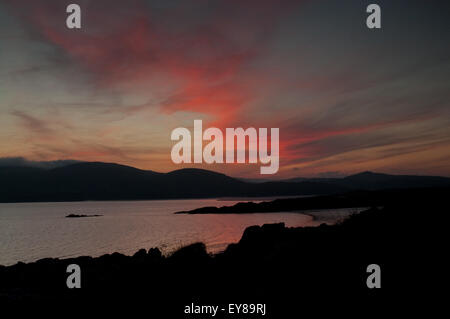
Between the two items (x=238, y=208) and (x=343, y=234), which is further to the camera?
(x=238, y=208)

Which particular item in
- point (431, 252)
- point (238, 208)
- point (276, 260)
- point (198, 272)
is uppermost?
point (431, 252)

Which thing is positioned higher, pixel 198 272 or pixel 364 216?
pixel 364 216

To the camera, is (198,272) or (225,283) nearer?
(225,283)

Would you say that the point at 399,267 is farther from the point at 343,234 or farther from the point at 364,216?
the point at 364,216

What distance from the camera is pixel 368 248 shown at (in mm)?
11891

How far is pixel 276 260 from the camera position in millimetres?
12961

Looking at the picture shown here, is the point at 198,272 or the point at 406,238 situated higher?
the point at 406,238

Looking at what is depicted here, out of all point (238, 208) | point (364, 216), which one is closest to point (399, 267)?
point (364, 216)
